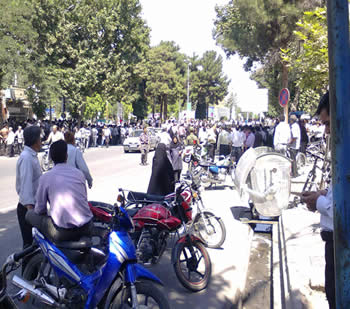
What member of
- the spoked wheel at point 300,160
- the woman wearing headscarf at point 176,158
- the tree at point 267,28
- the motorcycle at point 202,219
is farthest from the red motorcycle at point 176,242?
the tree at point 267,28

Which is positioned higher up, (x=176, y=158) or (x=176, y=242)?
(x=176, y=158)

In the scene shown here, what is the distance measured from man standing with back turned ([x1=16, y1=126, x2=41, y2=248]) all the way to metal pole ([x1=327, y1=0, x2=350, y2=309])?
3.44 m

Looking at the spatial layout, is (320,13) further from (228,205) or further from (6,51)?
(6,51)

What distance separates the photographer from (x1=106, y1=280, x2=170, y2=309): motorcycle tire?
309 centimetres

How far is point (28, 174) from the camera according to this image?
4387 mm

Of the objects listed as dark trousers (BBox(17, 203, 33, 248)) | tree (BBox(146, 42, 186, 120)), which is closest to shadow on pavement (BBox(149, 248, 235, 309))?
dark trousers (BBox(17, 203, 33, 248))

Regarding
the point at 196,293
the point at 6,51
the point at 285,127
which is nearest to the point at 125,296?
the point at 196,293

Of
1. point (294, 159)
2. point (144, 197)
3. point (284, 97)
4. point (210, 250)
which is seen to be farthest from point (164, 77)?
point (144, 197)

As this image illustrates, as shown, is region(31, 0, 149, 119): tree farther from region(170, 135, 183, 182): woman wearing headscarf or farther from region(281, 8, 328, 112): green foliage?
region(281, 8, 328, 112): green foliage

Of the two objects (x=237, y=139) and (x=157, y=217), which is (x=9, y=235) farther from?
(x=237, y=139)

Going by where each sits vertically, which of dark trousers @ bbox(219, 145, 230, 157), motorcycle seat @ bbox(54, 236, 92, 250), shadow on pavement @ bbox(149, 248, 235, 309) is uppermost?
motorcycle seat @ bbox(54, 236, 92, 250)

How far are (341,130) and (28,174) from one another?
3562 millimetres

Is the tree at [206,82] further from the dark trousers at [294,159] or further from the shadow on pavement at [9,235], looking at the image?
the shadow on pavement at [9,235]

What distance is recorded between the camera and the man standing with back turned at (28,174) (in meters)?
4.33
